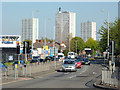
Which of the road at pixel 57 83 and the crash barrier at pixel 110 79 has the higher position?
the crash barrier at pixel 110 79

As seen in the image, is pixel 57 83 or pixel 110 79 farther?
pixel 57 83

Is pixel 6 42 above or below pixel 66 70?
above

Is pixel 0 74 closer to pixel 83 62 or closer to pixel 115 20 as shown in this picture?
pixel 83 62

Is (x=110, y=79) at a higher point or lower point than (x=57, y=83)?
higher

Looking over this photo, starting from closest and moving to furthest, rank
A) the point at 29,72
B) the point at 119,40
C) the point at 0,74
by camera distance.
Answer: the point at 0,74
the point at 29,72
the point at 119,40

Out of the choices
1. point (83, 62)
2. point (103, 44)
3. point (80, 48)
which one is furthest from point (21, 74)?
point (80, 48)

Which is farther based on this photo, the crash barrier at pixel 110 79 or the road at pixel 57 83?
the road at pixel 57 83

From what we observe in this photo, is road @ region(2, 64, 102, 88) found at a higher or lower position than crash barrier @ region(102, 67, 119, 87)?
lower

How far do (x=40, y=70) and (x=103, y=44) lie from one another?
43438 millimetres

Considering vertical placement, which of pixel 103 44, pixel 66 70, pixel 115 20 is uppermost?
pixel 115 20

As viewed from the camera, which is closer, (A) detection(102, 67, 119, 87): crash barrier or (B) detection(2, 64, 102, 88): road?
(A) detection(102, 67, 119, 87): crash barrier

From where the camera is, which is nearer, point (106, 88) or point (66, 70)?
point (106, 88)

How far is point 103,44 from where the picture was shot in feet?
263

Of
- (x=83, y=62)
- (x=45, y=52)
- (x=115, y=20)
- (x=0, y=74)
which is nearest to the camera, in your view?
(x=0, y=74)
